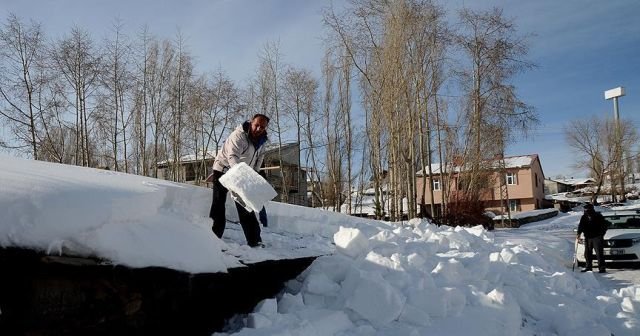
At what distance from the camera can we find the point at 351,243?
518cm

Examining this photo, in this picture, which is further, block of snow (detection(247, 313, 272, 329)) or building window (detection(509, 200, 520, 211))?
building window (detection(509, 200, 520, 211))

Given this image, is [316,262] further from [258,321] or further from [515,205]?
[515,205]

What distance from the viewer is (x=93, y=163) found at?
1001 inches

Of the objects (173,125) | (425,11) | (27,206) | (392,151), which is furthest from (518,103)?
(27,206)


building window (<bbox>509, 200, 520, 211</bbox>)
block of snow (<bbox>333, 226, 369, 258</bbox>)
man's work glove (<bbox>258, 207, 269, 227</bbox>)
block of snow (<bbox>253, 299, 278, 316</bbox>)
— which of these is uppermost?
man's work glove (<bbox>258, 207, 269, 227</bbox>)

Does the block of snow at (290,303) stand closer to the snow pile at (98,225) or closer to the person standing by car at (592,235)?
the snow pile at (98,225)

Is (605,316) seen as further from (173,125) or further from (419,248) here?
(173,125)

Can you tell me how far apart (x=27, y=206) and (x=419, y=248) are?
4.96 m

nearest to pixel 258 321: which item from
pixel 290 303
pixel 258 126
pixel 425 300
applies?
pixel 290 303

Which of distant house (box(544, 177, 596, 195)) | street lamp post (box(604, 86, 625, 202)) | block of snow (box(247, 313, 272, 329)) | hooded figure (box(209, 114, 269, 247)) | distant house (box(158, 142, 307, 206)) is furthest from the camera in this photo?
distant house (box(544, 177, 596, 195))

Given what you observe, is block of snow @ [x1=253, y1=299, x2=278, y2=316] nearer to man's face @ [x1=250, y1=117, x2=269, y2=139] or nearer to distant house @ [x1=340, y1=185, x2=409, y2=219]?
man's face @ [x1=250, y1=117, x2=269, y2=139]

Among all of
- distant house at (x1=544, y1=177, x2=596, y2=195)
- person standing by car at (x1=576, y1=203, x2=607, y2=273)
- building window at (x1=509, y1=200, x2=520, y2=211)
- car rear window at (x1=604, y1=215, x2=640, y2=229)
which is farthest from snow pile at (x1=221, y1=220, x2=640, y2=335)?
distant house at (x1=544, y1=177, x2=596, y2=195)

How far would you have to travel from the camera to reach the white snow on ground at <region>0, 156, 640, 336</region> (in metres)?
2.85

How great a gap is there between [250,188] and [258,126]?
779 millimetres
